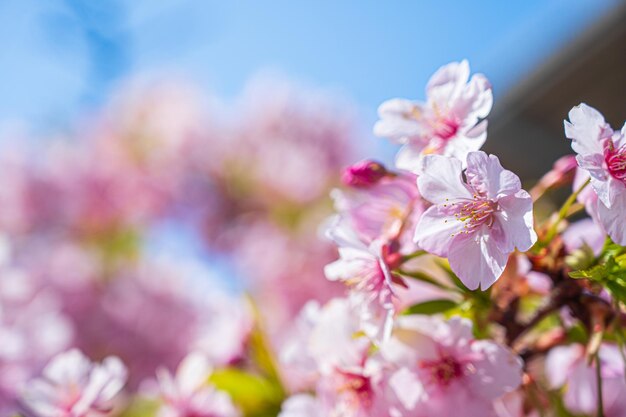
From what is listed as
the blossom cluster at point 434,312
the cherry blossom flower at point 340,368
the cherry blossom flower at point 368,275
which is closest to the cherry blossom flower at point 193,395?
the blossom cluster at point 434,312

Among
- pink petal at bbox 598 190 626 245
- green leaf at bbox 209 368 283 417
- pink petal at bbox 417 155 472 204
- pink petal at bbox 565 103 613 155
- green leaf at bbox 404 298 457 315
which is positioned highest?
pink petal at bbox 417 155 472 204

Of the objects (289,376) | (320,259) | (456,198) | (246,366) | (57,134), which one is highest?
(57,134)

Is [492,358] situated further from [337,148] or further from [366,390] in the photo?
[337,148]

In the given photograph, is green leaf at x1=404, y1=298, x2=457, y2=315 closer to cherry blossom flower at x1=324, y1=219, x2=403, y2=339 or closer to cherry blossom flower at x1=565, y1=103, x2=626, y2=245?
cherry blossom flower at x1=324, y1=219, x2=403, y2=339

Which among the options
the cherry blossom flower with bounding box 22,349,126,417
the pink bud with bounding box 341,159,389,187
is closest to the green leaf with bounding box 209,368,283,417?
the cherry blossom flower with bounding box 22,349,126,417

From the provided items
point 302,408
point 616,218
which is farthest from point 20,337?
point 616,218

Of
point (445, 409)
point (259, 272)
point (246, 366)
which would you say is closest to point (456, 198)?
point (445, 409)

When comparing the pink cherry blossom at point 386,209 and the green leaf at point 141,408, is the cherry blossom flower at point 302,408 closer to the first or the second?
the pink cherry blossom at point 386,209
